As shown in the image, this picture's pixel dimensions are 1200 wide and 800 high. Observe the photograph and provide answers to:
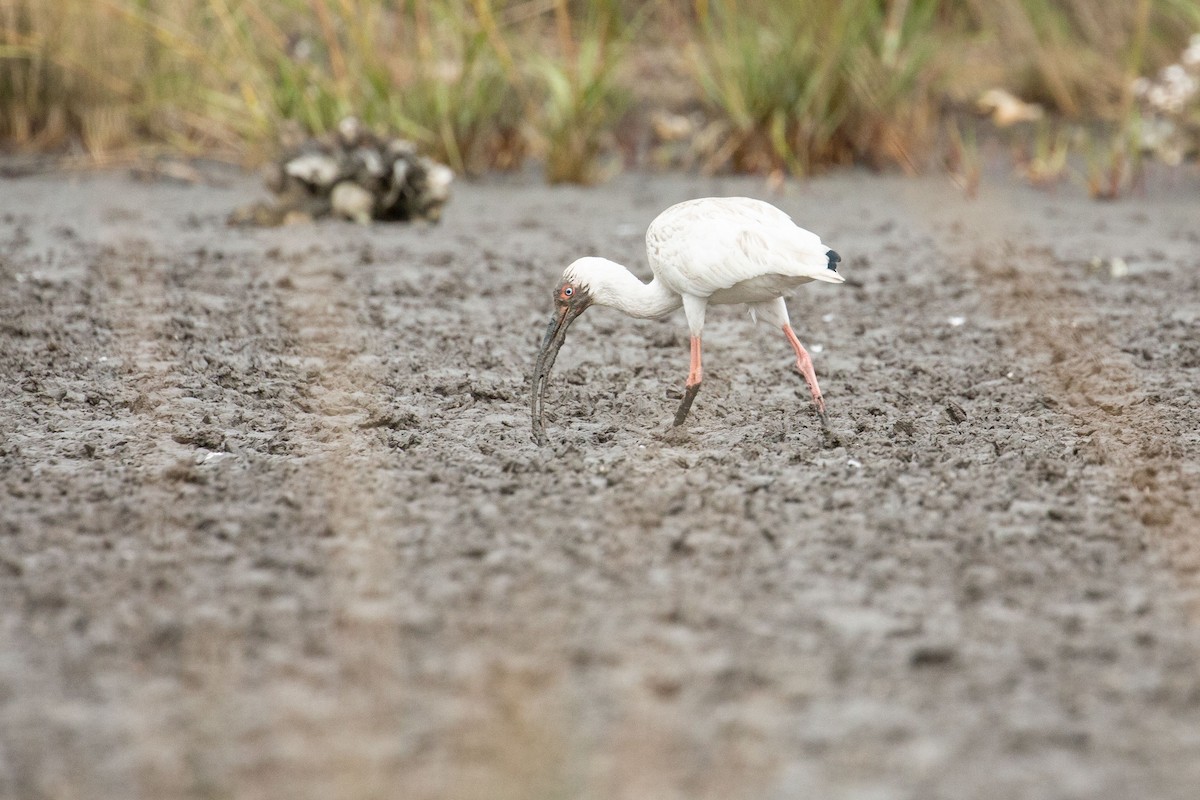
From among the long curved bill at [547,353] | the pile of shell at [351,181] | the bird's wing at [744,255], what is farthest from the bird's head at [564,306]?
the pile of shell at [351,181]

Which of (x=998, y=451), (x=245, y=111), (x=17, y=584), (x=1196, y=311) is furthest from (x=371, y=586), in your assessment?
(x=245, y=111)

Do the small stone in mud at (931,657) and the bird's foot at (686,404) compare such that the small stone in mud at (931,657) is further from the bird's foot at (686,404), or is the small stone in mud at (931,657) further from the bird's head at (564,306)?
the bird's head at (564,306)

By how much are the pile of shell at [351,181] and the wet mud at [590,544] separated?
106cm

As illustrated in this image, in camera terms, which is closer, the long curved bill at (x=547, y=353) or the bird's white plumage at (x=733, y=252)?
the bird's white plumage at (x=733, y=252)

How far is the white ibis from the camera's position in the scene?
329cm

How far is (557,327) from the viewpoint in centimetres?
361

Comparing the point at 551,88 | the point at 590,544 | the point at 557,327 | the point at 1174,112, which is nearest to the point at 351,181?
the point at 551,88

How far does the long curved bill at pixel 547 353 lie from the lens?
11.7 feet

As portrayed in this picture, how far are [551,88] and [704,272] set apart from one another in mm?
4214

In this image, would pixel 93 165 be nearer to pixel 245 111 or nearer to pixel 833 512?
pixel 245 111

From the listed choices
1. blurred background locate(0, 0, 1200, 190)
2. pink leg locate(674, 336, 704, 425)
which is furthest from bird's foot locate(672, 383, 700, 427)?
blurred background locate(0, 0, 1200, 190)

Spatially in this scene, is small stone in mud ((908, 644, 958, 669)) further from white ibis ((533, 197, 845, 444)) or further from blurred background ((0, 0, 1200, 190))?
blurred background ((0, 0, 1200, 190))

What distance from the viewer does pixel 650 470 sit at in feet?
10.9

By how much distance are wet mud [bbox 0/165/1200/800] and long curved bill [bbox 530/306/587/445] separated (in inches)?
3.4
